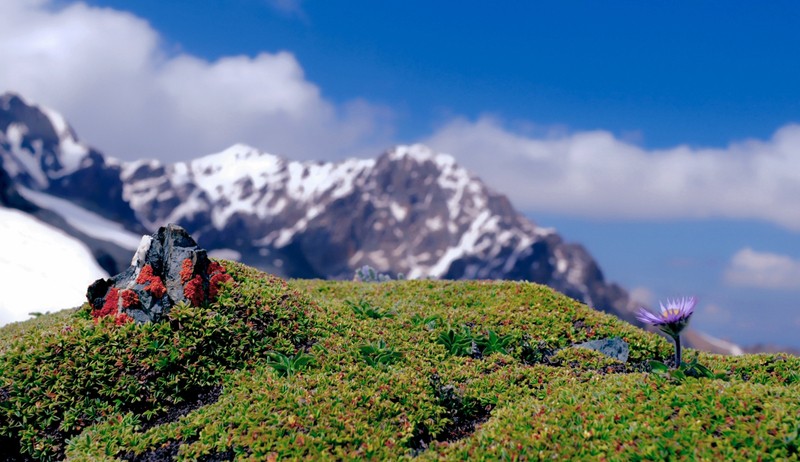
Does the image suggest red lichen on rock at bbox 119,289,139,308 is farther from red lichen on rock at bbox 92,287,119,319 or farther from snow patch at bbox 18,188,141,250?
snow patch at bbox 18,188,141,250

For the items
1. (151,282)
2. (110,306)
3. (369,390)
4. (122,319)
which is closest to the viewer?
(369,390)

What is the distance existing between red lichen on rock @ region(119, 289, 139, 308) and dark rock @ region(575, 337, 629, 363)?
346 inches

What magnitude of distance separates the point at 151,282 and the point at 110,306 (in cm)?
106

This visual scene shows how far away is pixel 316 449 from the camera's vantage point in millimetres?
8117

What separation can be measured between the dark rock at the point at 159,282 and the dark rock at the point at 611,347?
7.67 metres

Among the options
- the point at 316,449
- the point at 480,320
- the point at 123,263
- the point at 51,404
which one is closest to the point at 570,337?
the point at 480,320

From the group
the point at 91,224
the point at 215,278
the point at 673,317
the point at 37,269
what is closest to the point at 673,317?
the point at 673,317

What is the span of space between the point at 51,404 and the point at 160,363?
73.0 inches

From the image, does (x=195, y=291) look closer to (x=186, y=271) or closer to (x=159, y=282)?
(x=186, y=271)

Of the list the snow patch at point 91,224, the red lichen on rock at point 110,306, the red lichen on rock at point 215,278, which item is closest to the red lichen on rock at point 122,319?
the red lichen on rock at point 110,306

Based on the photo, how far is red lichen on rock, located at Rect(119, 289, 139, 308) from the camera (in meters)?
11.7

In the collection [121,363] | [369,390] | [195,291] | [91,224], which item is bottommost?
[121,363]

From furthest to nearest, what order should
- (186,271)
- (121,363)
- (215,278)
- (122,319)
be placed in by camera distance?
(215,278) → (186,271) → (122,319) → (121,363)

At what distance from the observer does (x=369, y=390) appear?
9.61 meters
